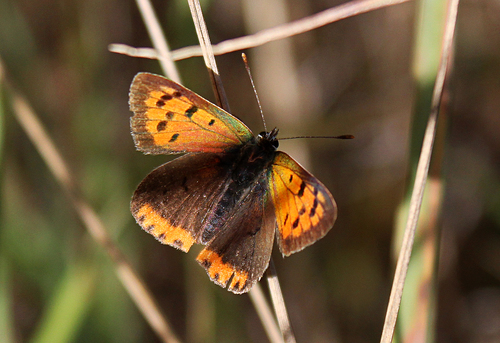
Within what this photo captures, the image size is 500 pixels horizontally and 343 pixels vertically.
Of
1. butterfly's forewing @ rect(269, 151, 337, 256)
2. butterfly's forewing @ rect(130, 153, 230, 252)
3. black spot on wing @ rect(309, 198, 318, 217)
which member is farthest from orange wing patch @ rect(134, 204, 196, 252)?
black spot on wing @ rect(309, 198, 318, 217)

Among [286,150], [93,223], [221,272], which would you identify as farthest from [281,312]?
[286,150]

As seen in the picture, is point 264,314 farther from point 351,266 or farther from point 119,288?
point 351,266

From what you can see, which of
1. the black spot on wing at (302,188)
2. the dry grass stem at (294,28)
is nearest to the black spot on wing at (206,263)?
the black spot on wing at (302,188)

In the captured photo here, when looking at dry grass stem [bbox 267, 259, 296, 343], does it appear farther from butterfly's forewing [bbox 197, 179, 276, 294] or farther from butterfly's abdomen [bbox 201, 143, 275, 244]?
butterfly's abdomen [bbox 201, 143, 275, 244]

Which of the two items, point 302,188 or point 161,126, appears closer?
point 302,188

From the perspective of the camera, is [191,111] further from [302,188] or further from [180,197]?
[302,188]

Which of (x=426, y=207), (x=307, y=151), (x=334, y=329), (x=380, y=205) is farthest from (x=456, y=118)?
(x=426, y=207)

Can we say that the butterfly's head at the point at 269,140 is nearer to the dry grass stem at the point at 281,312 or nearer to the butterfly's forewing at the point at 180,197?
the butterfly's forewing at the point at 180,197
